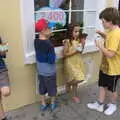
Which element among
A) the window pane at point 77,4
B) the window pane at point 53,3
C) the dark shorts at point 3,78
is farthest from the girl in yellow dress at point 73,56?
the dark shorts at point 3,78

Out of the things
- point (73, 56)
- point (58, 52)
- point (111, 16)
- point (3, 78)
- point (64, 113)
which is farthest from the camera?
point (58, 52)

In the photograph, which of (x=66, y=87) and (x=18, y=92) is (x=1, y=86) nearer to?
(x=18, y=92)

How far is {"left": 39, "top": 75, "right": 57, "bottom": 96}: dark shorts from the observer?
3.78 meters

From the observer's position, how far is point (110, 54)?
3.55 m

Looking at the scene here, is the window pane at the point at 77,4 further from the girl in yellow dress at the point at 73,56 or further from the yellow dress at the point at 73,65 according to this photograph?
the yellow dress at the point at 73,65

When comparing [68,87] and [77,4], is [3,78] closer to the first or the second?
[68,87]

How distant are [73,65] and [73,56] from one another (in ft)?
0.44

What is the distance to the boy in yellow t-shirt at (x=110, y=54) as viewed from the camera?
3527 millimetres

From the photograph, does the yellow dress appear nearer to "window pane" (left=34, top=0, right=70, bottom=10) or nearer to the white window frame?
the white window frame

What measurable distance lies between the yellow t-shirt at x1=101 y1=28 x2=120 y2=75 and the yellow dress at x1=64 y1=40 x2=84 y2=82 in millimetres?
394

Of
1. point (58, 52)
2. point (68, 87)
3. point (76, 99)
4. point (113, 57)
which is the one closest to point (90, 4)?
point (58, 52)

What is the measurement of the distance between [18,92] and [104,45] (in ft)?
4.59

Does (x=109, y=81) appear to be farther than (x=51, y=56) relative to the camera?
Yes

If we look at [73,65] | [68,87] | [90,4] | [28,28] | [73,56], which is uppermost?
[90,4]
